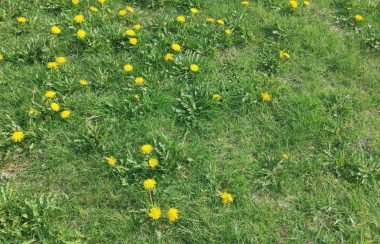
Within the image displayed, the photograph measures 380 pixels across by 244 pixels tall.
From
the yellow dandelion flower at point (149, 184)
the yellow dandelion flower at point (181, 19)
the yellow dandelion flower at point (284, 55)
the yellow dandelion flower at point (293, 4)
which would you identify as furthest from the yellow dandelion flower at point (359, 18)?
the yellow dandelion flower at point (149, 184)

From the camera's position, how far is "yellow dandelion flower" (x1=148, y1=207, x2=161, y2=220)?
9.14 feet

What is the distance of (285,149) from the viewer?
11.0 feet

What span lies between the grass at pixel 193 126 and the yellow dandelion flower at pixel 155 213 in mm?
62

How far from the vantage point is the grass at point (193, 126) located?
286cm

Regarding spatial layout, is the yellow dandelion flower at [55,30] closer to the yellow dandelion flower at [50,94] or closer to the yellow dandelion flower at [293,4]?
the yellow dandelion flower at [50,94]

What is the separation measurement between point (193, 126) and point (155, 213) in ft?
3.12

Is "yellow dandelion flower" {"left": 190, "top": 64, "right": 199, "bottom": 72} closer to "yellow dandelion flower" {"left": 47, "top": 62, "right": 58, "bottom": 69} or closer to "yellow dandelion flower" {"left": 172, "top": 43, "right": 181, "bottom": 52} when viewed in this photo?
"yellow dandelion flower" {"left": 172, "top": 43, "right": 181, "bottom": 52}

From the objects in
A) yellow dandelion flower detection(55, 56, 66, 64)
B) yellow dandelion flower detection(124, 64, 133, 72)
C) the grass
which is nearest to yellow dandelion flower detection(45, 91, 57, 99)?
the grass

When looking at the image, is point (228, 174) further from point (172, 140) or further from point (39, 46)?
point (39, 46)

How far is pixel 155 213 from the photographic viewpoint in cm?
280

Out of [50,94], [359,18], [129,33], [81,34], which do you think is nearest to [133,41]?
[129,33]

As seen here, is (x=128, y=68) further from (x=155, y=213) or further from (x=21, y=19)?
(x=155, y=213)

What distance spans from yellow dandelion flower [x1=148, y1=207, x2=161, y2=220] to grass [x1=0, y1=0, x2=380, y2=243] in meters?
0.06

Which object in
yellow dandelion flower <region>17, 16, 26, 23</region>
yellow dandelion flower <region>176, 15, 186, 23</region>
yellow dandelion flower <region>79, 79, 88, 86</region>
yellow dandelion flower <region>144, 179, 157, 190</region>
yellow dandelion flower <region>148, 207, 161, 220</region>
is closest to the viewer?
yellow dandelion flower <region>148, 207, 161, 220</region>
